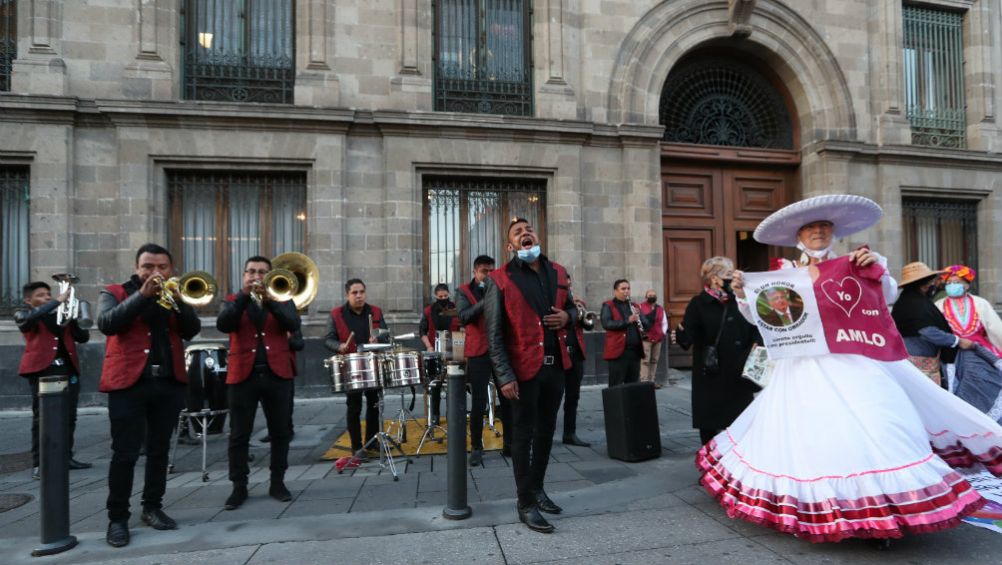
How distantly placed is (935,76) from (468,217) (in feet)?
38.7

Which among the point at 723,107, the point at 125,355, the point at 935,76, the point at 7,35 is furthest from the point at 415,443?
the point at 935,76

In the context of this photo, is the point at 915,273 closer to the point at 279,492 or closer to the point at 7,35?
the point at 279,492

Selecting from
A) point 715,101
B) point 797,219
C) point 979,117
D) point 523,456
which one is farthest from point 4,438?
point 979,117

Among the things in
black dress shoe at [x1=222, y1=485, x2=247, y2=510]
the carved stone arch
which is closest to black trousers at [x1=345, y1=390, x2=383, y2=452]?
black dress shoe at [x1=222, y1=485, x2=247, y2=510]

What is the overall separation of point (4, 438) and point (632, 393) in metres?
7.87

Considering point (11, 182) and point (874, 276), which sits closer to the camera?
point (874, 276)

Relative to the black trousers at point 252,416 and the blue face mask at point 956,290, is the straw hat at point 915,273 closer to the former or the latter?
the blue face mask at point 956,290

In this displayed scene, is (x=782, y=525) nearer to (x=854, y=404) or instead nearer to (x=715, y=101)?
(x=854, y=404)

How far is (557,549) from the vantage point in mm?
3609

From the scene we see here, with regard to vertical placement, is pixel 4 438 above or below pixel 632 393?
below

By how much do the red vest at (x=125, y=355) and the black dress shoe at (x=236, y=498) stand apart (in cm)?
118

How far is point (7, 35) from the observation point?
9742 mm

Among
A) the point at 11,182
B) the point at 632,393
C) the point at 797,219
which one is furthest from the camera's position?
the point at 11,182

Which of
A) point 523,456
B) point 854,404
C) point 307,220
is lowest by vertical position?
point 523,456
